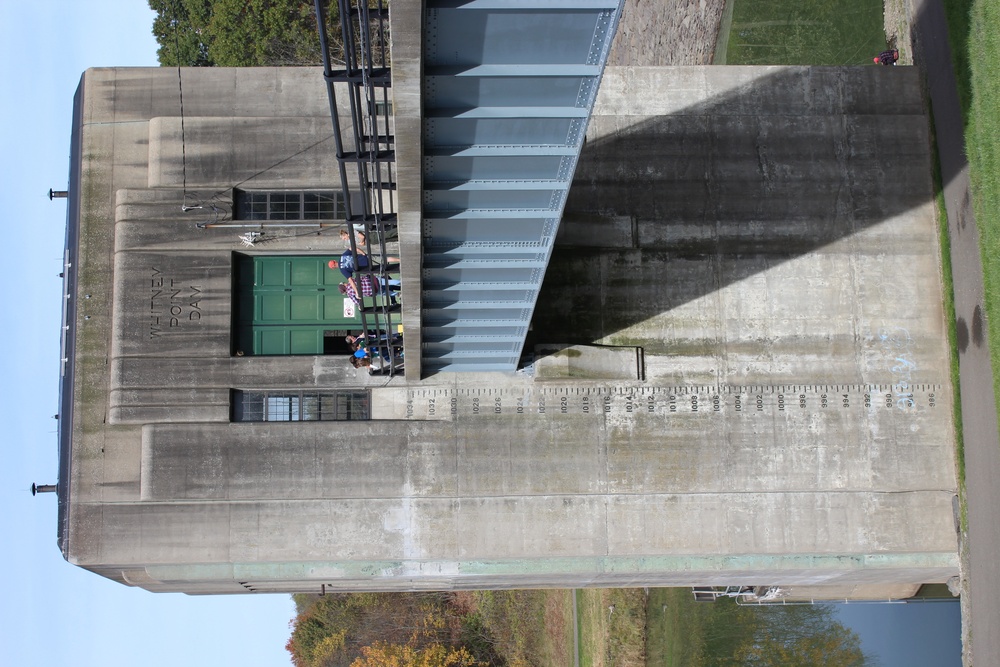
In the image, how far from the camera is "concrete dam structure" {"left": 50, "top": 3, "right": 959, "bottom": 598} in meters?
19.0

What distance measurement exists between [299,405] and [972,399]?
694 inches

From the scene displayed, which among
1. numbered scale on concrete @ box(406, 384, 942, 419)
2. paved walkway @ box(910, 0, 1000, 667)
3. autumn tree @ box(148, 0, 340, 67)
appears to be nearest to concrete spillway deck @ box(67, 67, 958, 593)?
numbered scale on concrete @ box(406, 384, 942, 419)

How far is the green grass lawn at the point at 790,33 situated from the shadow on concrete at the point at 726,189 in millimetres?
7835

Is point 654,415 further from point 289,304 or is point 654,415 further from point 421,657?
point 421,657

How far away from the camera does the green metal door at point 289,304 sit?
66.4ft

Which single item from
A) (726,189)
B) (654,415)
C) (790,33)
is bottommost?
(654,415)

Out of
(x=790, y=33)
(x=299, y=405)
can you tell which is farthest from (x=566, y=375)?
(x=790, y=33)

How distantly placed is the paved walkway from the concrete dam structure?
1.94 ft

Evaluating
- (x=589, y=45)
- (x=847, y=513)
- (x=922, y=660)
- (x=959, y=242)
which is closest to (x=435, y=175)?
(x=589, y=45)

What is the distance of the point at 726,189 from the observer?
68.6 feet

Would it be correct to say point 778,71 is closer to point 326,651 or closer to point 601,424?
point 601,424

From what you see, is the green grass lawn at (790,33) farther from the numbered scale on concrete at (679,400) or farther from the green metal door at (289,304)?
the green metal door at (289,304)

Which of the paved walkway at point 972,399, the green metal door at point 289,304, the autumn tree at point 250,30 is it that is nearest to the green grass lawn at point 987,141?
the paved walkway at point 972,399

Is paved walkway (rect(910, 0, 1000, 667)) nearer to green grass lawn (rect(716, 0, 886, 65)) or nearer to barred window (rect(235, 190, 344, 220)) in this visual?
green grass lawn (rect(716, 0, 886, 65))
